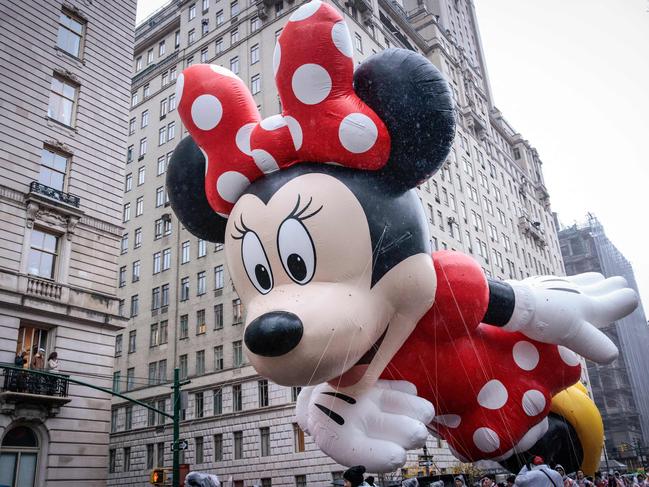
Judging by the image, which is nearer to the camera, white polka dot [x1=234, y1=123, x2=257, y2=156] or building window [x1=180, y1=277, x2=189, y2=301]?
white polka dot [x1=234, y1=123, x2=257, y2=156]

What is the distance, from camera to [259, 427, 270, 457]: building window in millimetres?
29042

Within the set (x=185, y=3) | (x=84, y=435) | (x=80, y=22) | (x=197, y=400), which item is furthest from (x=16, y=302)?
(x=185, y=3)

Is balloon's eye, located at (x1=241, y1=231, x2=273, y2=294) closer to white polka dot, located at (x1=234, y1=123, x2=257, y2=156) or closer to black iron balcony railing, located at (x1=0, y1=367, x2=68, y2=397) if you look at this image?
white polka dot, located at (x1=234, y1=123, x2=257, y2=156)

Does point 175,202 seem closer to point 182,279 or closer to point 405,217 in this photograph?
point 405,217

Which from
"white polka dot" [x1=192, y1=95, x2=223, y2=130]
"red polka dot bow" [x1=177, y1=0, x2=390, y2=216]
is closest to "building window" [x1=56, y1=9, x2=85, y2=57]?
"white polka dot" [x1=192, y1=95, x2=223, y2=130]

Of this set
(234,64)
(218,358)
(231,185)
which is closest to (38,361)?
(231,185)

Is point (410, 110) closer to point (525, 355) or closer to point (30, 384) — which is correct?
point (525, 355)

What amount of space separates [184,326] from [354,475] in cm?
3181

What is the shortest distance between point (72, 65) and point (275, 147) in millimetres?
18573

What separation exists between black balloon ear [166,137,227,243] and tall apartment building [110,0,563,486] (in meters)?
23.0

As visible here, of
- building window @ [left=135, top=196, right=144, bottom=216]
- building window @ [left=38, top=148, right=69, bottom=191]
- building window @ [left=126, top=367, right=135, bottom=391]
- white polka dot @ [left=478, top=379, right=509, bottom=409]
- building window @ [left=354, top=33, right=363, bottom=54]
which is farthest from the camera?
building window @ [left=135, top=196, right=144, bottom=216]

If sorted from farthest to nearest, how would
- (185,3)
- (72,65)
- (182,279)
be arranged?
(185,3)
(182,279)
(72,65)

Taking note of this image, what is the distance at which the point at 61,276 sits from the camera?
1823 cm

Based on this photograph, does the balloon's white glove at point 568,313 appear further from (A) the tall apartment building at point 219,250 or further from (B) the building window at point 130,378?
(B) the building window at point 130,378
